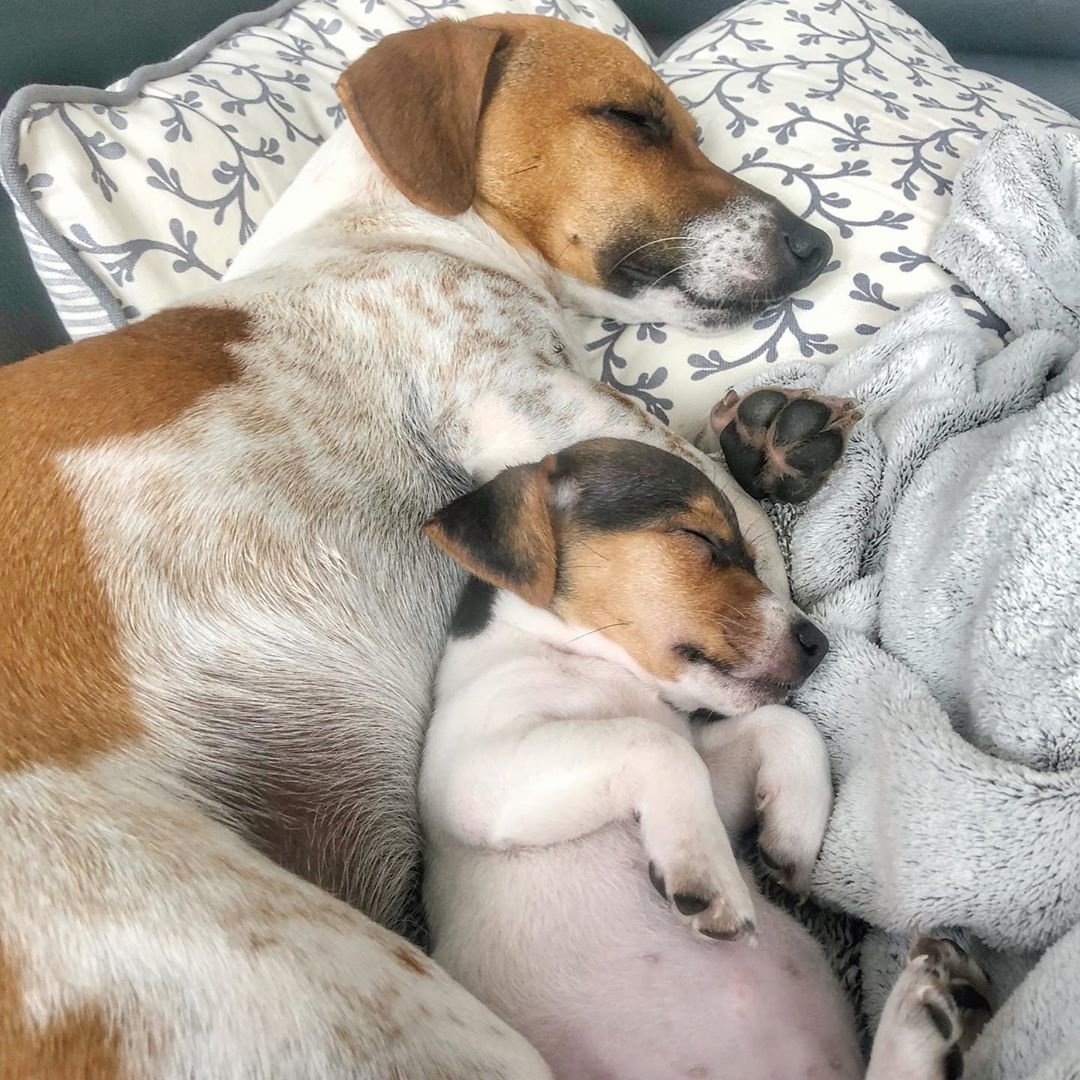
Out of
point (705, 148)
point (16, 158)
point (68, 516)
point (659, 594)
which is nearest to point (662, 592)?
point (659, 594)

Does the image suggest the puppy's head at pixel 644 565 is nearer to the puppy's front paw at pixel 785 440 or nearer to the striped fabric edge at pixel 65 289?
the puppy's front paw at pixel 785 440

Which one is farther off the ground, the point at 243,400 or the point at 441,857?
the point at 243,400

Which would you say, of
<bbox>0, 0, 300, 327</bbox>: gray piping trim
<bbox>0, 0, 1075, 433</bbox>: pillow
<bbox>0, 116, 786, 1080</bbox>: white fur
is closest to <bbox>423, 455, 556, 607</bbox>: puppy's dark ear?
<bbox>0, 116, 786, 1080</bbox>: white fur

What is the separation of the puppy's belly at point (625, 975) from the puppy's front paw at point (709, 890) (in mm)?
54

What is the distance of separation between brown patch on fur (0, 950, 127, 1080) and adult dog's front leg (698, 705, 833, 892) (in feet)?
2.68

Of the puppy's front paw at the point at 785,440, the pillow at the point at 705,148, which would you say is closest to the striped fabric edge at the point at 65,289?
the pillow at the point at 705,148

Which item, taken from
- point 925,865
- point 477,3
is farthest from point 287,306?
point 477,3

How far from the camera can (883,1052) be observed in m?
0.95

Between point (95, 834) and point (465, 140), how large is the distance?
1.32m

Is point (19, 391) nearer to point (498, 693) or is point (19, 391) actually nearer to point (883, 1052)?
point (498, 693)

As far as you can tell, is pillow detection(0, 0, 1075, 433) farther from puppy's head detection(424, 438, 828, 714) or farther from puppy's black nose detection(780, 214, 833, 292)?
puppy's head detection(424, 438, 828, 714)

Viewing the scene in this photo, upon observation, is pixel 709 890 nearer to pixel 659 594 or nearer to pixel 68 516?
pixel 659 594

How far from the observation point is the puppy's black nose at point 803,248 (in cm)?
169

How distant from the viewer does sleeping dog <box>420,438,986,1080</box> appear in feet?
3.43
